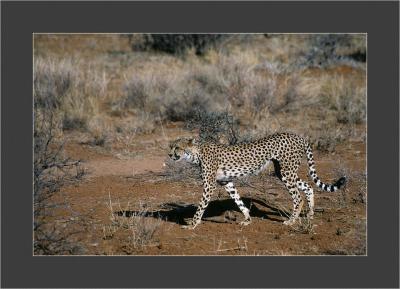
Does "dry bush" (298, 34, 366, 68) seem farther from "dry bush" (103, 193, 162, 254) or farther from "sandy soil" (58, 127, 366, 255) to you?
"dry bush" (103, 193, 162, 254)

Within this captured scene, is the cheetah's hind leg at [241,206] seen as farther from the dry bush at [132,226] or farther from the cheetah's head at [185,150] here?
the dry bush at [132,226]

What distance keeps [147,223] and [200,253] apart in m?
0.71

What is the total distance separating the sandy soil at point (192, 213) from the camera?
655 centimetres

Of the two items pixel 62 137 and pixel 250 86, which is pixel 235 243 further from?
pixel 250 86

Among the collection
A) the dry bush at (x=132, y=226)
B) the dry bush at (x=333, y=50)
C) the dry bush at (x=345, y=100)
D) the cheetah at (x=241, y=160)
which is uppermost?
the dry bush at (x=333, y=50)

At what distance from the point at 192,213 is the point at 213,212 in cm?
27

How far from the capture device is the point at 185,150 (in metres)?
7.09

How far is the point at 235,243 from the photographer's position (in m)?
6.67

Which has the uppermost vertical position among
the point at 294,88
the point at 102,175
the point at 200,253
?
the point at 294,88

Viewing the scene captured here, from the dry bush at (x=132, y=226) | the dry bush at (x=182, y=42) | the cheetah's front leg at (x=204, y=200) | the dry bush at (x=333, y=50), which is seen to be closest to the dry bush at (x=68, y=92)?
the dry bush at (x=132, y=226)

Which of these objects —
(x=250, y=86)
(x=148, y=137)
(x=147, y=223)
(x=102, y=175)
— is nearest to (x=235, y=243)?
(x=147, y=223)

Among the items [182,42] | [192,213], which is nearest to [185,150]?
[192,213]

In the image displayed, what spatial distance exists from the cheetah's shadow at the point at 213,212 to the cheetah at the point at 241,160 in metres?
0.34

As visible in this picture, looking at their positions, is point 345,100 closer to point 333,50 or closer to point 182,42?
point 333,50
